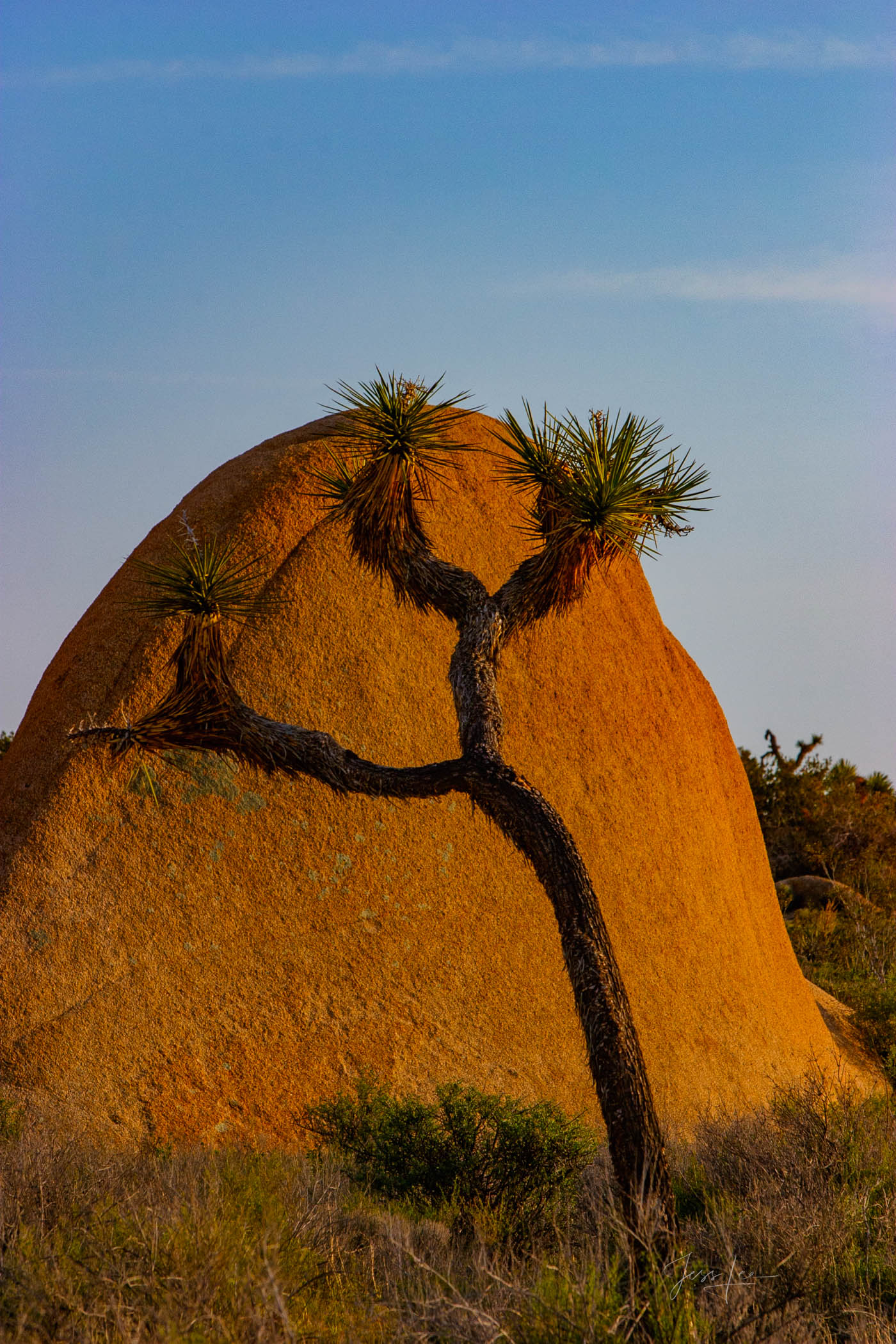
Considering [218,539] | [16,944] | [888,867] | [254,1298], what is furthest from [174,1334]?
[888,867]

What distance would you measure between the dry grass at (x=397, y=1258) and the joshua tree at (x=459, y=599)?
1.39 metres

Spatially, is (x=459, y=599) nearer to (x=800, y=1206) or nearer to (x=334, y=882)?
(x=334, y=882)

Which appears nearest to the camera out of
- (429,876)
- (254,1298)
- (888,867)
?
(254,1298)

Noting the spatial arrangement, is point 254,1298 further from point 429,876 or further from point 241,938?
point 429,876

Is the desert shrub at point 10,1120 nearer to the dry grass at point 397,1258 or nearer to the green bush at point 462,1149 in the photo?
the dry grass at point 397,1258

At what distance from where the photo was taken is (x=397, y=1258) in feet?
14.4

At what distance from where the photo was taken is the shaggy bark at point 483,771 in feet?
18.4

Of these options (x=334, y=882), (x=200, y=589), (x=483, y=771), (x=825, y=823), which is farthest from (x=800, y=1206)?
(x=825, y=823)

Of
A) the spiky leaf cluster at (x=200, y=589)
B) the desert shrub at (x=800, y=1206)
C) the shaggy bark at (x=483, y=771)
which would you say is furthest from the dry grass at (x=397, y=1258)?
the spiky leaf cluster at (x=200, y=589)

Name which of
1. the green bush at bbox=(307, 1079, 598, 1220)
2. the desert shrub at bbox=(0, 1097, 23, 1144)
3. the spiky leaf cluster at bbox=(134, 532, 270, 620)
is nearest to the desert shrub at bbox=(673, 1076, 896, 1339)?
the green bush at bbox=(307, 1079, 598, 1220)

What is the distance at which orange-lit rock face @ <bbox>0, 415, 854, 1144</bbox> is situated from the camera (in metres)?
7.54

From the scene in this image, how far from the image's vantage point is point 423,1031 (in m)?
8.24

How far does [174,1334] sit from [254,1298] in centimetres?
46

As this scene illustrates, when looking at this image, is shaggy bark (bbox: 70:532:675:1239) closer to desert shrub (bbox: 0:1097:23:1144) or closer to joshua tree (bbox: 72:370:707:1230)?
joshua tree (bbox: 72:370:707:1230)
